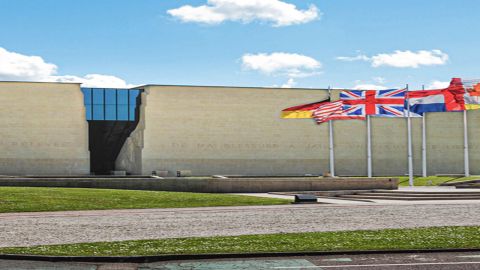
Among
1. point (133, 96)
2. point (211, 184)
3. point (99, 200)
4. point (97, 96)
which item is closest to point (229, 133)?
point (133, 96)

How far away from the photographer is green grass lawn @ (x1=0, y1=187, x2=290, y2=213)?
28.6 metres

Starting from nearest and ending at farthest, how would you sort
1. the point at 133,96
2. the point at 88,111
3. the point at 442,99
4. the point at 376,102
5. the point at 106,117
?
the point at 442,99 → the point at 376,102 → the point at 88,111 → the point at 106,117 → the point at 133,96

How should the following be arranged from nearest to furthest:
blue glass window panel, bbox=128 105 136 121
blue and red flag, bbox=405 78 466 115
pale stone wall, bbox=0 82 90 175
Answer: blue and red flag, bbox=405 78 466 115 → pale stone wall, bbox=0 82 90 175 → blue glass window panel, bbox=128 105 136 121

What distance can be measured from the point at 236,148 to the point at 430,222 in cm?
3792

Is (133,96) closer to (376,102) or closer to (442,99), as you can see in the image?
(376,102)

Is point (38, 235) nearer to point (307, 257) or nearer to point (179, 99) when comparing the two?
point (307, 257)

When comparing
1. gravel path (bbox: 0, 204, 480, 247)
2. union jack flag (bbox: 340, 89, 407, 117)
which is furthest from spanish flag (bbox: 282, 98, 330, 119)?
gravel path (bbox: 0, 204, 480, 247)

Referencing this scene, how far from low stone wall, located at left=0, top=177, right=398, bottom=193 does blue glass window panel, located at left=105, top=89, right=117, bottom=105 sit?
16991 mm

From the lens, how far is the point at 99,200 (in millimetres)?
31375

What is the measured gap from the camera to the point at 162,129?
58344 millimetres

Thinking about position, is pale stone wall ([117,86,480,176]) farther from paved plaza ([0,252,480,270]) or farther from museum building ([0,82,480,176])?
paved plaza ([0,252,480,270])

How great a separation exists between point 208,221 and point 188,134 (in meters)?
36.2

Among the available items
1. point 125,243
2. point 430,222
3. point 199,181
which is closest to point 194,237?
point 125,243

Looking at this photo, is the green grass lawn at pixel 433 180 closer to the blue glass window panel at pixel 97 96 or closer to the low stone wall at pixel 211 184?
the low stone wall at pixel 211 184
